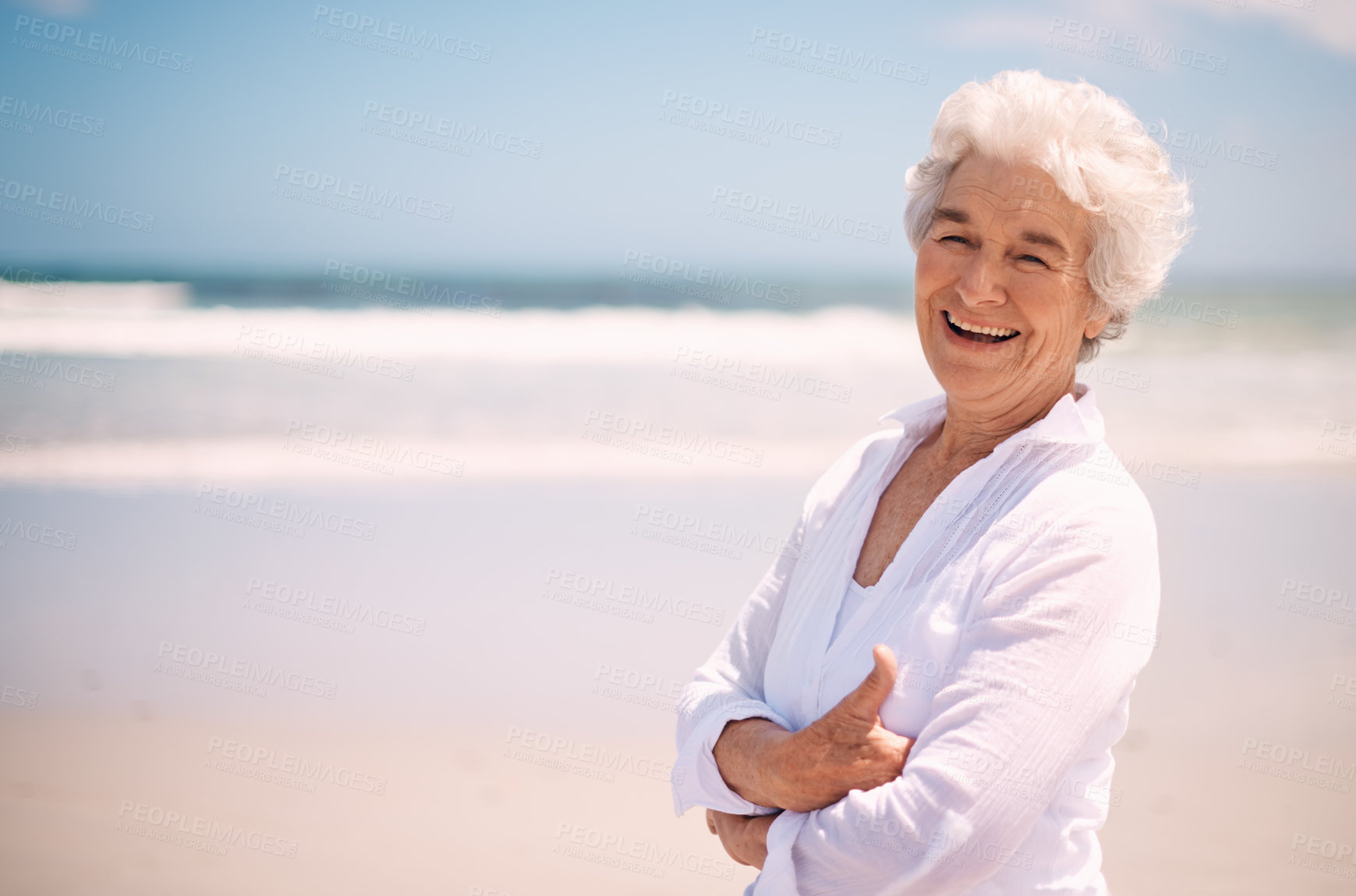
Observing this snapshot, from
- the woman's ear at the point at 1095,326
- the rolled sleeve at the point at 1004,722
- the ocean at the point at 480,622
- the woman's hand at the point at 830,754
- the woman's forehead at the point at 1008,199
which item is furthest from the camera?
the ocean at the point at 480,622

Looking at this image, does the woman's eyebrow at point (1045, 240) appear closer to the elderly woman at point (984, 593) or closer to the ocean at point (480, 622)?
the elderly woman at point (984, 593)

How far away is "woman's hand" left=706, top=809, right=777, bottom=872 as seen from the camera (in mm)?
1604

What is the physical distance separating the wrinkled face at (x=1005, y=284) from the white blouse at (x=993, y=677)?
10 centimetres

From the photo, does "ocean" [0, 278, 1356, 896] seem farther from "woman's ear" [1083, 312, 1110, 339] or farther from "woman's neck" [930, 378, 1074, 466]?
"woman's ear" [1083, 312, 1110, 339]

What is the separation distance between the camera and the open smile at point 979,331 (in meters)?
1.62

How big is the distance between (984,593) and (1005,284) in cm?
51

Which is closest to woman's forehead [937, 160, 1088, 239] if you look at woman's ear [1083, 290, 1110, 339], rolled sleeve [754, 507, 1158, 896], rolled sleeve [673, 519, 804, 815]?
woman's ear [1083, 290, 1110, 339]

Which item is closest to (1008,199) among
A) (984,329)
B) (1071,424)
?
(984,329)

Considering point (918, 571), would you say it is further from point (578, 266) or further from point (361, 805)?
point (578, 266)

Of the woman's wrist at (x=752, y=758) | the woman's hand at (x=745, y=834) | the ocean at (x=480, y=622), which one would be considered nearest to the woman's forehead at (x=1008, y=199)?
the woman's wrist at (x=752, y=758)

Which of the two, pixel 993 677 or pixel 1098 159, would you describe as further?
pixel 1098 159

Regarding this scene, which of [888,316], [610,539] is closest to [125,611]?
[610,539]

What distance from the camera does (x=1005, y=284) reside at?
160 cm

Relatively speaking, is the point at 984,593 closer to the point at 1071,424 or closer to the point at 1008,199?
the point at 1071,424
